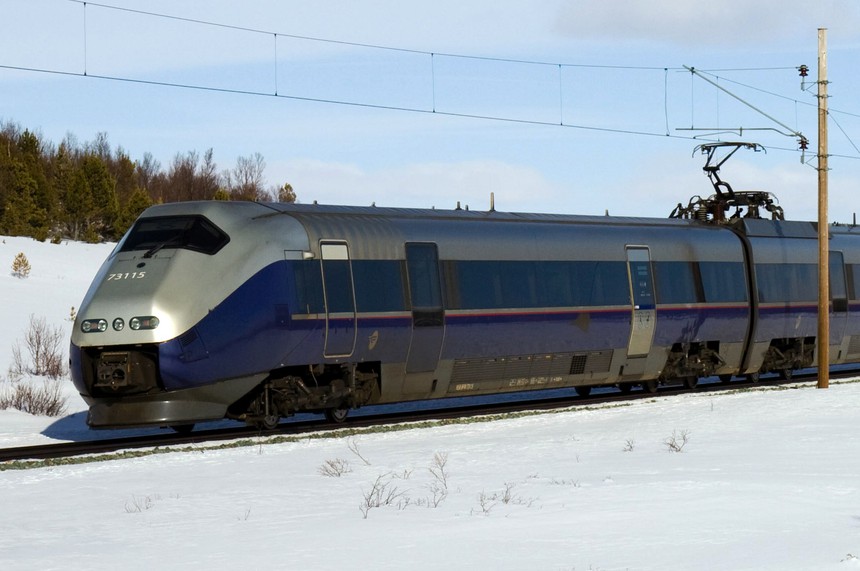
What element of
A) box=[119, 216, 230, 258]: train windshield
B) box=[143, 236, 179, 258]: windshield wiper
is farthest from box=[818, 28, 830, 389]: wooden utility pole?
box=[143, 236, 179, 258]: windshield wiper

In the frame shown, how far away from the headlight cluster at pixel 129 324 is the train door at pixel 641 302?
35.8 ft

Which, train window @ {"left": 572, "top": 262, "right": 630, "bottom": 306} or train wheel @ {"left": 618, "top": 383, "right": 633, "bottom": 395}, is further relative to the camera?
train wheel @ {"left": 618, "top": 383, "right": 633, "bottom": 395}

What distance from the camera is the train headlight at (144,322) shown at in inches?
694

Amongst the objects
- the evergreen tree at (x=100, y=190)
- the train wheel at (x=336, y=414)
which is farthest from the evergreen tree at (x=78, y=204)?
the train wheel at (x=336, y=414)

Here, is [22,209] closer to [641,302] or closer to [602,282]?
[641,302]

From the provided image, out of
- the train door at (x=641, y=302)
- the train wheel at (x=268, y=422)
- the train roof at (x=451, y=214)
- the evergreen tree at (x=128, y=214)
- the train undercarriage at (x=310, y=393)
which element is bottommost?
the train wheel at (x=268, y=422)

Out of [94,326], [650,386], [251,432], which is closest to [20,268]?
[650,386]

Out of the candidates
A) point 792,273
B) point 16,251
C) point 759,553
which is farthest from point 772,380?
point 16,251

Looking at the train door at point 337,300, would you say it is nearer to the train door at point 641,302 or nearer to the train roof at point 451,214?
the train roof at point 451,214

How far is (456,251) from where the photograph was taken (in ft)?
71.7

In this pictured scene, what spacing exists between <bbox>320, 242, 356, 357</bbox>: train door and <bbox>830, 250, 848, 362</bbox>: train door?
1557 cm

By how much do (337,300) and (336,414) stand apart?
2081 millimetres

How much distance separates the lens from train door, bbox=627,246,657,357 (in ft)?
83.5

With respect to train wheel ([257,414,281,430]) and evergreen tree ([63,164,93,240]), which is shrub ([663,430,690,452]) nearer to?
train wheel ([257,414,281,430])
